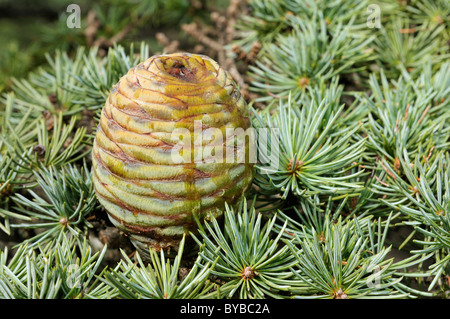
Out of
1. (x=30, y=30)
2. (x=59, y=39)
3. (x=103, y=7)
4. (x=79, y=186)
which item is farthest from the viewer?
(x=30, y=30)

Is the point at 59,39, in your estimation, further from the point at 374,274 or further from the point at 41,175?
the point at 374,274

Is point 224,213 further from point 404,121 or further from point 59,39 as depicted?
point 59,39

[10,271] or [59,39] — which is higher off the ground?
[59,39]

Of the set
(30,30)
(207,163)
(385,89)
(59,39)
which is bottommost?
(207,163)

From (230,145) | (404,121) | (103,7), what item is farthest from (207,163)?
(103,7)

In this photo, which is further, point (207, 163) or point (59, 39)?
point (59, 39)

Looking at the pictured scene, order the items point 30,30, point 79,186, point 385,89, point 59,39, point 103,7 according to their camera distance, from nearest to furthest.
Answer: point 79,186, point 385,89, point 59,39, point 103,7, point 30,30
